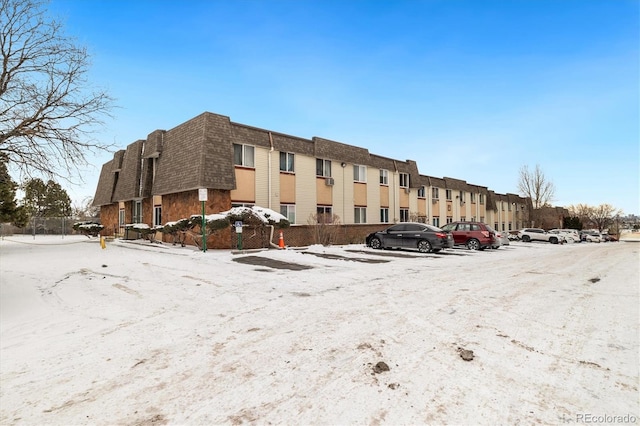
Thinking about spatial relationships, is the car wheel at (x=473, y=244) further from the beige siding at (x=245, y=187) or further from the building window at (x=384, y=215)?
the beige siding at (x=245, y=187)

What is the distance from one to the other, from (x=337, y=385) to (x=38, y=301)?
707cm

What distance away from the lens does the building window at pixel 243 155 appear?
18766 millimetres

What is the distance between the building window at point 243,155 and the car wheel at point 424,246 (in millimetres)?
10723

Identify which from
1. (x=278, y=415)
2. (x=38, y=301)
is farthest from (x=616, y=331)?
(x=38, y=301)

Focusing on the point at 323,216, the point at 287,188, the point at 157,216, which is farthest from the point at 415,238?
the point at 157,216

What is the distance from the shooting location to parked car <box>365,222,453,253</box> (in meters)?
16.6

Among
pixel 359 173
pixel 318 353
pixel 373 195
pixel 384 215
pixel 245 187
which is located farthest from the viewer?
pixel 384 215

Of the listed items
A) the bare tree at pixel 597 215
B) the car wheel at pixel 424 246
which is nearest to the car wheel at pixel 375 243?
the car wheel at pixel 424 246

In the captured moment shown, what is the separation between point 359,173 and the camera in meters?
26.7

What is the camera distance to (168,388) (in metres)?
3.15

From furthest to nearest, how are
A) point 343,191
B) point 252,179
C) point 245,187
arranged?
point 343,191, point 252,179, point 245,187

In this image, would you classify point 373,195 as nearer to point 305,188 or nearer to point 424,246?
point 305,188

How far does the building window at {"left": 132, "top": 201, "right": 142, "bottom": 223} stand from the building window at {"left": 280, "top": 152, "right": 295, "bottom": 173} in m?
12.6

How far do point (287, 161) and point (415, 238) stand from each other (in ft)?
31.8
